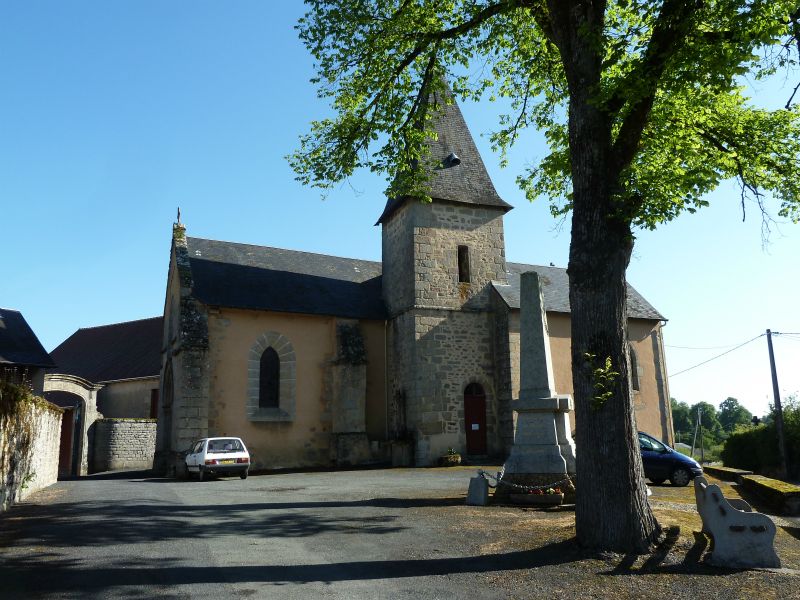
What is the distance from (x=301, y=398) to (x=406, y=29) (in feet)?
47.3

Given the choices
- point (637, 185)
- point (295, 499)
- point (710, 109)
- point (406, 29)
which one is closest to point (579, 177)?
point (637, 185)

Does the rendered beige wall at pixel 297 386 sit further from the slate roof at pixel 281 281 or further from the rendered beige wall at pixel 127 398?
the rendered beige wall at pixel 127 398

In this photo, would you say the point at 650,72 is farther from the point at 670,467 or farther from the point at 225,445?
the point at 225,445

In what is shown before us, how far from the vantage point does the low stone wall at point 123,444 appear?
28250 millimetres

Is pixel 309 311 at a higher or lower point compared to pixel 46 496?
higher

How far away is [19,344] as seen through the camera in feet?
75.5

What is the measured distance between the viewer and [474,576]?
5953 millimetres

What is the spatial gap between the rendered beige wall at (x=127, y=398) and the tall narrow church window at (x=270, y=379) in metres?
13.0

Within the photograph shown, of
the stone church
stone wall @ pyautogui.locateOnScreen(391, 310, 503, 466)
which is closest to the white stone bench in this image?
the stone church

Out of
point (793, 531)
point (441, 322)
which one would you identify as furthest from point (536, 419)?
point (441, 322)


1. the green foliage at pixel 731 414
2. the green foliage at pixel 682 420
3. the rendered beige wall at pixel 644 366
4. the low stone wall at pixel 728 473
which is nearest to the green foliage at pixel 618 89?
the low stone wall at pixel 728 473

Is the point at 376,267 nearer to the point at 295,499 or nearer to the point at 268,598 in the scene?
the point at 295,499

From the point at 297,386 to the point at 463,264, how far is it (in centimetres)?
765

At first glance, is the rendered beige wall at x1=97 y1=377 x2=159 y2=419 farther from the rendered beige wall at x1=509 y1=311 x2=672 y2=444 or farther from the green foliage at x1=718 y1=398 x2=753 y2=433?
the green foliage at x1=718 y1=398 x2=753 y2=433
